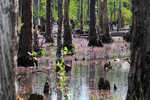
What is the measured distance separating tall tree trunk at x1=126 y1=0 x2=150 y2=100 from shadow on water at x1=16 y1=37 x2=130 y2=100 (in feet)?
8.62

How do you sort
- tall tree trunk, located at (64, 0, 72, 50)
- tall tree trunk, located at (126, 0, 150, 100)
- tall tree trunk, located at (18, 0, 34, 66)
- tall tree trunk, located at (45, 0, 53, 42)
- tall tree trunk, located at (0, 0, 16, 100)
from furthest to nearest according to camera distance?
tall tree trunk, located at (45, 0, 53, 42) < tall tree trunk, located at (64, 0, 72, 50) < tall tree trunk, located at (18, 0, 34, 66) < tall tree trunk, located at (126, 0, 150, 100) < tall tree trunk, located at (0, 0, 16, 100)

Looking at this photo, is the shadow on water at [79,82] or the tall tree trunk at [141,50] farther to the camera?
the shadow on water at [79,82]

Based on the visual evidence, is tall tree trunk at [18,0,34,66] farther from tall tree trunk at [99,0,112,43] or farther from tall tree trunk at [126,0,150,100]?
tall tree trunk at [99,0,112,43]

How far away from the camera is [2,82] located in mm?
3041

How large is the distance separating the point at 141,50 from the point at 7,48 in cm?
143

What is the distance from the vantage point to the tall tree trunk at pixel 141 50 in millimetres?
3604

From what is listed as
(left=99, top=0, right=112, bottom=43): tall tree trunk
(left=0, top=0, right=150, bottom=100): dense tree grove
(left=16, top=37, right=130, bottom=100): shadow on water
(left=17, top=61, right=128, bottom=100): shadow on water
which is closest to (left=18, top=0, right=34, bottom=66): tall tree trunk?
(left=0, top=0, right=150, bottom=100): dense tree grove

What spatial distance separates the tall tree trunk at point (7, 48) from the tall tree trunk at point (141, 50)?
1.33 m

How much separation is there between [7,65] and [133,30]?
146 cm

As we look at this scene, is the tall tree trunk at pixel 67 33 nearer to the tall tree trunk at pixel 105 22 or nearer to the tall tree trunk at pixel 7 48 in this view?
the tall tree trunk at pixel 105 22

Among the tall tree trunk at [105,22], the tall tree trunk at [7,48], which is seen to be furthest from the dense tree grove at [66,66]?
the tall tree trunk at [105,22]

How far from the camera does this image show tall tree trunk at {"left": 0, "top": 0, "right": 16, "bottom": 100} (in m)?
2.94

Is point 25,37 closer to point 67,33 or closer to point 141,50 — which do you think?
point 67,33

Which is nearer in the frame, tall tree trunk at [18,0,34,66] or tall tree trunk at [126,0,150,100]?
tall tree trunk at [126,0,150,100]
